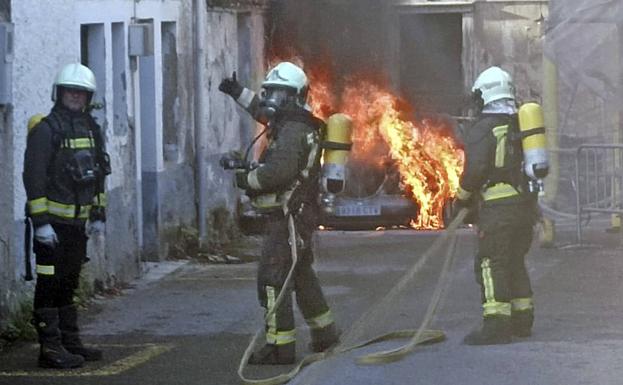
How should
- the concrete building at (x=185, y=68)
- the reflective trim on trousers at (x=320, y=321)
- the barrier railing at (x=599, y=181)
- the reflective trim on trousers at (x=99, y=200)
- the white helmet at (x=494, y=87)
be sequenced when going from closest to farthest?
the reflective trim on trousers at (x=99, y=200), the reflective trim on trousers at (x=320, y=321), the white helmet at (x=494, y=87), the concrete building at (x=185, y=68), the barrier railing at (x=599, y=181)

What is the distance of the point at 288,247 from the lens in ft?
34.1

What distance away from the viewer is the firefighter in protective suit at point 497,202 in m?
10.8

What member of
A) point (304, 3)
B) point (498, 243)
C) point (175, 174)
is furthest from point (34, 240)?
point (304, 3)

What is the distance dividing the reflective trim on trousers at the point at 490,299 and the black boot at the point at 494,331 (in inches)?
1.4

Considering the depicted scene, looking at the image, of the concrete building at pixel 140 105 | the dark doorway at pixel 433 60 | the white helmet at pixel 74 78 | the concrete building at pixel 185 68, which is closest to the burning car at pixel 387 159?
the concrete building at pixel 185 68

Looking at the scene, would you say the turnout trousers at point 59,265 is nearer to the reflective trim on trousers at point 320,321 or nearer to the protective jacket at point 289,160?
the protective jacket at point 289,160

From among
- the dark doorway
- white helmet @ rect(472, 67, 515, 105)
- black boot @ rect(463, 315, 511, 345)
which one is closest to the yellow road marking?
black boot @ rect(463, 315, 511, 345)

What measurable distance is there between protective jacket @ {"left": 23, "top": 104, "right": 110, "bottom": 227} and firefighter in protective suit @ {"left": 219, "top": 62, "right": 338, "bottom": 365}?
2.86ft

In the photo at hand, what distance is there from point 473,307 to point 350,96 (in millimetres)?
8821

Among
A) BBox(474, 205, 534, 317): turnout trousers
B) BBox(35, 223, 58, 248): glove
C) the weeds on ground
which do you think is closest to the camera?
BBox(35, 223, 58, 248): glove

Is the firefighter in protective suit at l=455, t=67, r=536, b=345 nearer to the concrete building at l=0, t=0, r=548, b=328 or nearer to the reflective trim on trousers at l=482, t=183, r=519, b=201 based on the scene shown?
the reflective trim on trousers at l=482, t=183, r=519, b=201

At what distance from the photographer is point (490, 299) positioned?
10820 millimetres

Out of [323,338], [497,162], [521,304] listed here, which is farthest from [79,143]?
[521,304]

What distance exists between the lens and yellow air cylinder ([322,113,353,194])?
10.5 m
